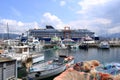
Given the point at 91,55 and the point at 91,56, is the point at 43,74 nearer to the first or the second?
the point at 91,56

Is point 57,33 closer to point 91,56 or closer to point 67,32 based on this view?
point 67,32

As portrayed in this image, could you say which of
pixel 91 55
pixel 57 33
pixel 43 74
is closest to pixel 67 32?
pixel 57 33

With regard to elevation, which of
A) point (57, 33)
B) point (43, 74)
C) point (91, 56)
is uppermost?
point (57, 33)

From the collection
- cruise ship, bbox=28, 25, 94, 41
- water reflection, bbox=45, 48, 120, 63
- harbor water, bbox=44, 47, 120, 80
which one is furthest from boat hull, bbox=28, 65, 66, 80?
cruise ship, bbox=28, 25, 94, 41

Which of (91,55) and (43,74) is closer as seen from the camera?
(43,74)

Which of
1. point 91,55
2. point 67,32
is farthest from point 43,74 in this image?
point 67,32

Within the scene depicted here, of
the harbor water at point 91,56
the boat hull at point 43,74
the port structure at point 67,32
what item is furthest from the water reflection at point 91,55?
the port structure at point 67,32

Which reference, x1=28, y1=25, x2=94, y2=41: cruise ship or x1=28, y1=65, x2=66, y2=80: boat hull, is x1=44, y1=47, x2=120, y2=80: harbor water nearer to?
x1=28, y1=65, x2=66, y2=80: boat hull

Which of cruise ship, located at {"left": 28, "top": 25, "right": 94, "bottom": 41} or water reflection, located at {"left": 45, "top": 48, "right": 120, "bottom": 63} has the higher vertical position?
cruise ship, located at {"left": 28, "top": 25, "right": 94, "bottom": 41}

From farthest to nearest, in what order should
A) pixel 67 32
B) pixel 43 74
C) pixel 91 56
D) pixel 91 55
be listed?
pixel 67 32
pixel 91 55
pixel 91 56
pixel 43 74

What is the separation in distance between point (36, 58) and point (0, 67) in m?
26.5

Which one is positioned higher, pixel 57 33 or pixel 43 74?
pixel 57 33

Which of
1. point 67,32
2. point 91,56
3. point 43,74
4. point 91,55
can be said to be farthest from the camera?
point 67,32

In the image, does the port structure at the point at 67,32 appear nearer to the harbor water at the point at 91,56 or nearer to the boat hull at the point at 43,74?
the harbor water at the point at 91,56
